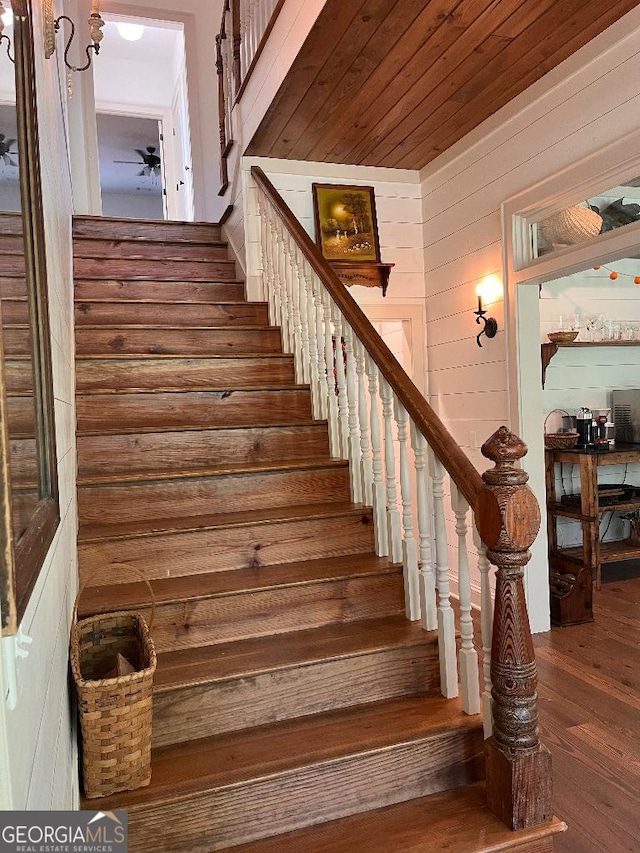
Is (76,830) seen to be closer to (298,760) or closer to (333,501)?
(298,760)

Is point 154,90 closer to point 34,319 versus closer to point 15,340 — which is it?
point 34,319

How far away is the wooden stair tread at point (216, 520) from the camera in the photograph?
238 cm

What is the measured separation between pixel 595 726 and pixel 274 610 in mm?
1376

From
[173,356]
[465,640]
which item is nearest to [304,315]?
[173,356]

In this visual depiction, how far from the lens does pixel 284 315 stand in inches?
140

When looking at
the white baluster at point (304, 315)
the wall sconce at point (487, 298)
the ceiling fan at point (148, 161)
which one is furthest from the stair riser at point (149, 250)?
the ceiling fan at point (148, 161)

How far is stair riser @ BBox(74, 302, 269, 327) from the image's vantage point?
3.59m

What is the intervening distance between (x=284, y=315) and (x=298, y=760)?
7.82 feet

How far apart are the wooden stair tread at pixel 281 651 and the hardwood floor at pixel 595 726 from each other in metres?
0.69

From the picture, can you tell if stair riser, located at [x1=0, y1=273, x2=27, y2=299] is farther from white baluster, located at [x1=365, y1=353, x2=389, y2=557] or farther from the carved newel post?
white baluster, located at [x1=365, y1=353, x2=389, y2=557]

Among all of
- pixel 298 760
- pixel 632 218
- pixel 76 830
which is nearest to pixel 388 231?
pixel 632 218

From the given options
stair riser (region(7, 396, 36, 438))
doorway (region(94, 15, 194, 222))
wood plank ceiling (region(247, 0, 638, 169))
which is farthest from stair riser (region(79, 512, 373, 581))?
doorway (region(94, 15, 194, 222))

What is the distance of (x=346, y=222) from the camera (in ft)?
13.5

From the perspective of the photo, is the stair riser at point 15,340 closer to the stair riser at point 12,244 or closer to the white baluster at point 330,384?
the stair riser at point 12,244
